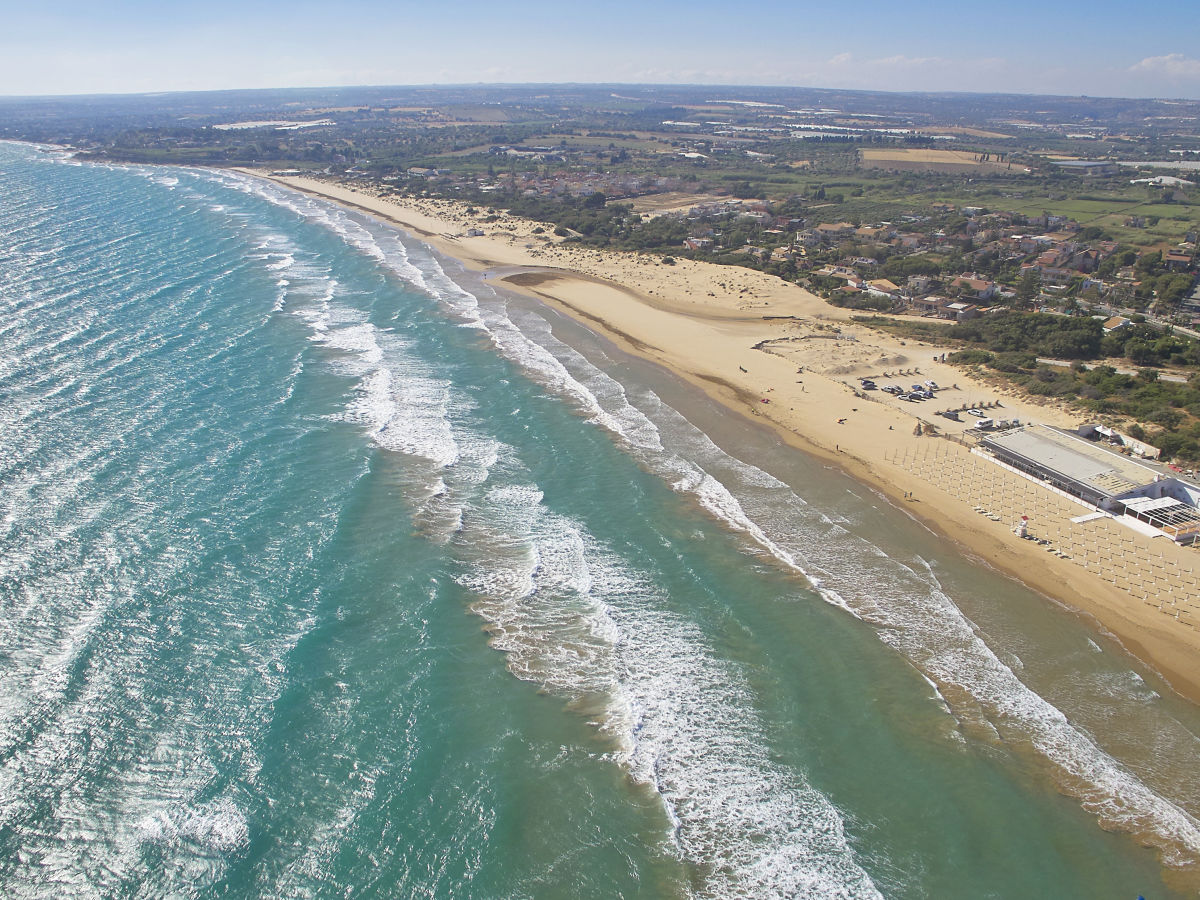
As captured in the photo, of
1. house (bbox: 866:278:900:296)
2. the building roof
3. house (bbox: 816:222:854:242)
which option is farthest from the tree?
the building roof

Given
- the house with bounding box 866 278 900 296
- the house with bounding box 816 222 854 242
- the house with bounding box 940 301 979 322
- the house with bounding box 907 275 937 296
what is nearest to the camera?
the house with bounding box 940 301 979 322

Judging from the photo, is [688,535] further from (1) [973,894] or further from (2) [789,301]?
(2) [789,301]

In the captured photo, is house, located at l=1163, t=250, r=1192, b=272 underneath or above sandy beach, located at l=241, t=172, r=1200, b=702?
above

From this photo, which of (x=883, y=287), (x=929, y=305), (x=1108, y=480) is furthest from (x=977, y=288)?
(x=1108, y=480)

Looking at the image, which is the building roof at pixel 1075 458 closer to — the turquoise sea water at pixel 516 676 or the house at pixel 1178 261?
the turquoise sea water at pixel 516 676

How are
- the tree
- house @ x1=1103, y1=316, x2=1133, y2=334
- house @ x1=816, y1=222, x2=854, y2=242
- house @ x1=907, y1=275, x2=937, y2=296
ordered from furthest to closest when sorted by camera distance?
house @ x1=816, y1=222, x2=854, y2=242 < house @ x1=907, y1=275, x2=937, y2=296 < the tree < house @ x1=1103, y1=316, x2=1133, y2=334

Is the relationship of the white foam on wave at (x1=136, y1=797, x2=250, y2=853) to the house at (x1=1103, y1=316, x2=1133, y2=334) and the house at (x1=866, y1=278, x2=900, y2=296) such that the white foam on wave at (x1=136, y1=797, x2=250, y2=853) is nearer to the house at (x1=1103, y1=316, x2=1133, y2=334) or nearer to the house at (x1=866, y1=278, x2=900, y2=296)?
the house at (x1=1103, y1=316, x2=1133, y2=334)

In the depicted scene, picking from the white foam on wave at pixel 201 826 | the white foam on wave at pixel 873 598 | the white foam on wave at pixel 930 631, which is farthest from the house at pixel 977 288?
the white foam on wave at pixel 201 826
